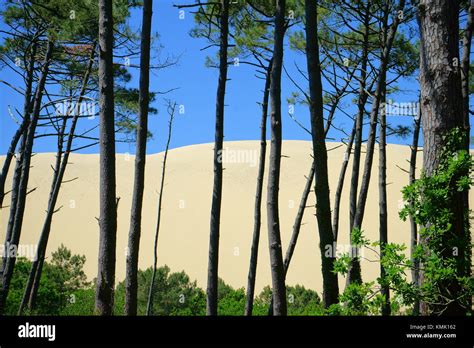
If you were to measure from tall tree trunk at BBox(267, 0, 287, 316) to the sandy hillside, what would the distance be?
23.7 meters

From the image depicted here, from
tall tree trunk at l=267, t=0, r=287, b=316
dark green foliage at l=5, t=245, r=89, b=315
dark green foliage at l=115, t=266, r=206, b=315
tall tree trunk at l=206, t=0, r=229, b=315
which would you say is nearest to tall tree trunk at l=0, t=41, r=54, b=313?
dark green foliage at l=5, t=245, r=89, b=315

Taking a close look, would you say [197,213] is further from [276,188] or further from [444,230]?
[444,230]

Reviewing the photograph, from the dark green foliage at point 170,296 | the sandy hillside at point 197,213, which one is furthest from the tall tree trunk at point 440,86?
the sandy hillside at point 197,213

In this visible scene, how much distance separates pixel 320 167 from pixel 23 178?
9.96 m

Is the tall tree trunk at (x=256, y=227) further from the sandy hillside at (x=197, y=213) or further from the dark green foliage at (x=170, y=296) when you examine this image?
the sandy hillside at (x=197, y=213)

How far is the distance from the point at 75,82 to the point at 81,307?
715 centimetres

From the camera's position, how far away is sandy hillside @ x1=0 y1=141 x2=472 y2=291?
1612 inches

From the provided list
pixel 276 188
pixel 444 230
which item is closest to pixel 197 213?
pixel 276 188

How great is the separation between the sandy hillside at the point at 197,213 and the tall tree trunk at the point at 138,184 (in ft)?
78.1

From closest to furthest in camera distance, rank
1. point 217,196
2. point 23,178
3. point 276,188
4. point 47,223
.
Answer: point 276,188 → point 217,196 → point 23,178 → point 47,223

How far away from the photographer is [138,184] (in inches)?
392

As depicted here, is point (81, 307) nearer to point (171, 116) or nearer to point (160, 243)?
point (171, 116)

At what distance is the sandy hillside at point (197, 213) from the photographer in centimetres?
4094

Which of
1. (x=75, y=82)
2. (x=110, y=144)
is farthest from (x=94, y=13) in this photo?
(x=110, y=144)
